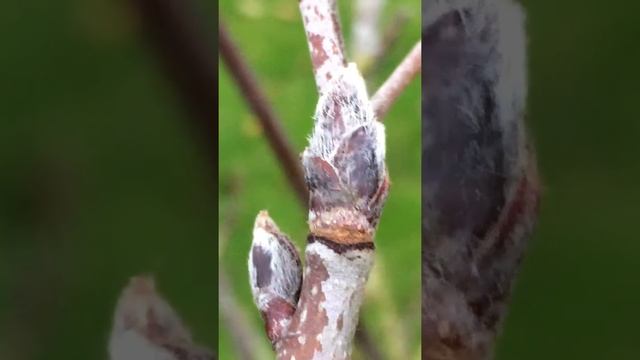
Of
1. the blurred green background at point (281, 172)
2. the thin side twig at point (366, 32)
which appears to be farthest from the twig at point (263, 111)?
the thin side twig at point (366, 32)

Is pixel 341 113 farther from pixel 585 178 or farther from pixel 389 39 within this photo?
pixel 585 178

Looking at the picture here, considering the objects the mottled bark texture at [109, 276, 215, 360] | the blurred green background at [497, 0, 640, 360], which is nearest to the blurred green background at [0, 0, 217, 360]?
the mottled bark texture at [109, 276, 215, 360]

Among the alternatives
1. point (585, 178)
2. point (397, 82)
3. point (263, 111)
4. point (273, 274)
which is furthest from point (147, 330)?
point (585, 178)

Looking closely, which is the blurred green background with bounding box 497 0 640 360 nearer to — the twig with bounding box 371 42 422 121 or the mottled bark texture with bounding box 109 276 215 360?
the twig with bounding box 371 42 422 121

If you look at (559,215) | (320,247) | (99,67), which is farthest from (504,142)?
(99,67)

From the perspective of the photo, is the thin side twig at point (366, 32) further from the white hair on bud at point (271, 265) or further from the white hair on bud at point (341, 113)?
the white hair on bud at point (271, 265)

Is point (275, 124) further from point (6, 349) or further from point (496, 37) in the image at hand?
point (6, 349)
